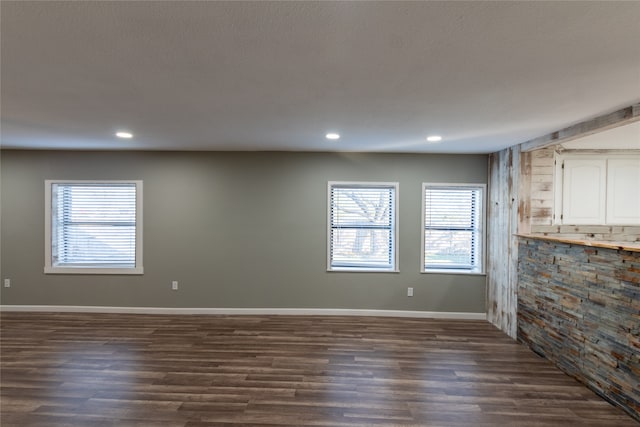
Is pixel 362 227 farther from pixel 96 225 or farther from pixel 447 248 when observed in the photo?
pixel 96 225

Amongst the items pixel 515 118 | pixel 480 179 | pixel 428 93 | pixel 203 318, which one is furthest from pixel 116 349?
pixel 480 179

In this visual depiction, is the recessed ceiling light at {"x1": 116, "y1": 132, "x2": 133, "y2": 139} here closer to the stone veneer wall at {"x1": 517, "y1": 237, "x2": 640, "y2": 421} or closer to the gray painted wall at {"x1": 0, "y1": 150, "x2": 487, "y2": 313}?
the gray painted wall at {"x1": 0, "y1": 150, "x2": 487, "y2": 313}

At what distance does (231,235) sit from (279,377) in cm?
229

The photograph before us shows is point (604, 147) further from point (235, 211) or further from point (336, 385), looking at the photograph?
point (235, 211)

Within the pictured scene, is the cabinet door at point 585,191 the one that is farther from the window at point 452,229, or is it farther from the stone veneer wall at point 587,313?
the window at point 452,229

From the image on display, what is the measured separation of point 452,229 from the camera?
4.61 m

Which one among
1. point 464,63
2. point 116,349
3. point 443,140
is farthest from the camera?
point 443,140

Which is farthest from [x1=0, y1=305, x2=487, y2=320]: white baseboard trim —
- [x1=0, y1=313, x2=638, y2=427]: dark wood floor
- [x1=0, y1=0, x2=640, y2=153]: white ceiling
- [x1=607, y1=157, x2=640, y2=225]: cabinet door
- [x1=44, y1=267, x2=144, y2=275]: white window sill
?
[x1=0, y1=0, x2=640, y2=153]: white ceiling

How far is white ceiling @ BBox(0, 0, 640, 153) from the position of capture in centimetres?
131

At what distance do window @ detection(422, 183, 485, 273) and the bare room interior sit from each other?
0.03 metres

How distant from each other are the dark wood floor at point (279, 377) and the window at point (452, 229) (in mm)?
908

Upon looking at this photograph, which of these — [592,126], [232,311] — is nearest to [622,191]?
[592,126]

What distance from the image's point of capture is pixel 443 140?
367cm

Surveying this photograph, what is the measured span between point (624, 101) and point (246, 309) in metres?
4.58
